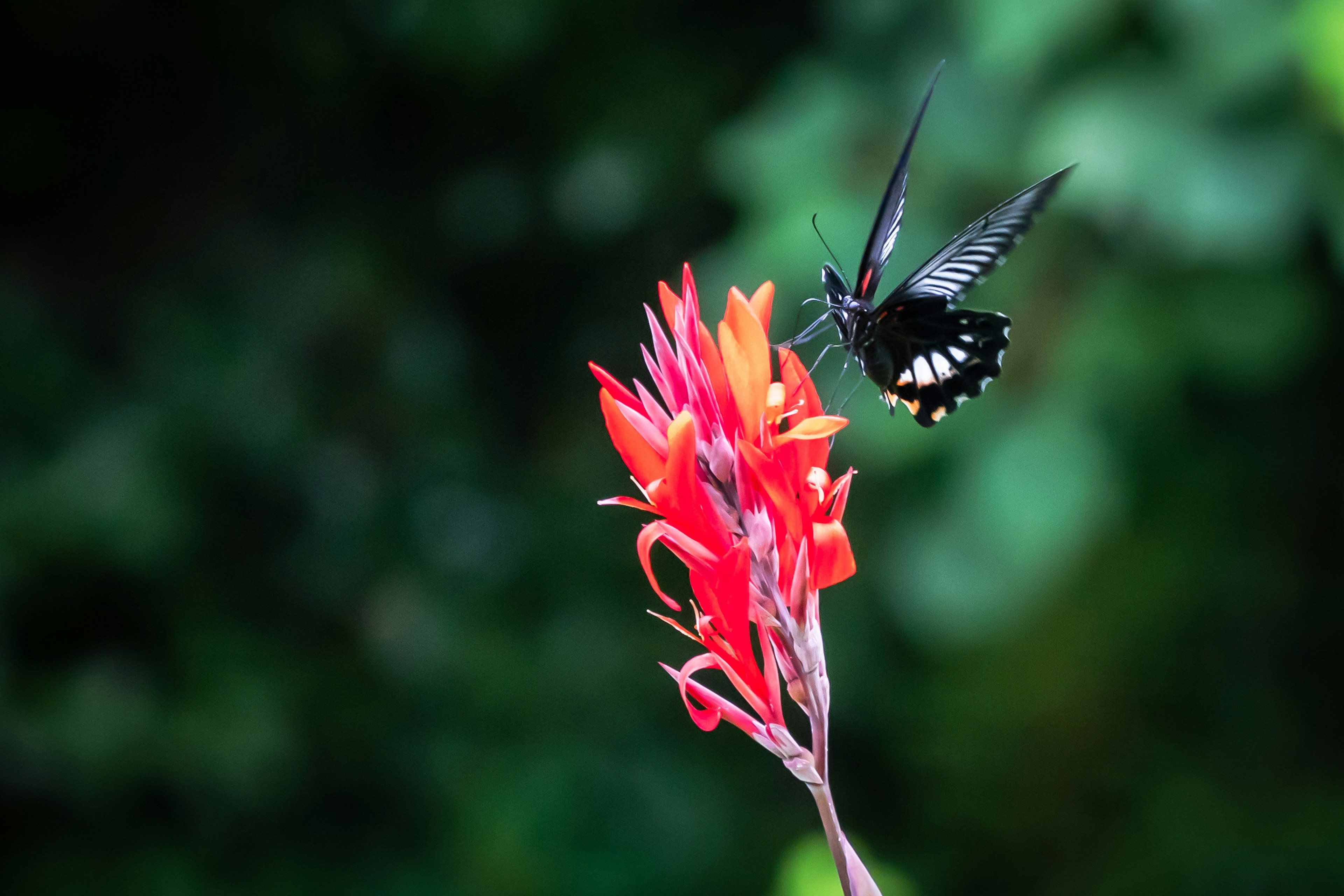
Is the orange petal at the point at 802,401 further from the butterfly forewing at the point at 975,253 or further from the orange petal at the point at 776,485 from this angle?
the butterfly forewing at the point at 975,253

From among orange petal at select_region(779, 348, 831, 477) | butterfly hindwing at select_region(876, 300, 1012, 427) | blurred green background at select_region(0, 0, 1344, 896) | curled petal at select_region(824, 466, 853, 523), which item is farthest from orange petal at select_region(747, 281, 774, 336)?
blurred green background at select_region(0, 0, 1344, 896)

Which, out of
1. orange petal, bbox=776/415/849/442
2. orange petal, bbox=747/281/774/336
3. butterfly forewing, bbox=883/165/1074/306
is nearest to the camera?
orange petal, bbox=776/415/849/442

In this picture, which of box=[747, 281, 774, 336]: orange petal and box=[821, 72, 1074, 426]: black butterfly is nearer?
box=[747, 281, 774, 336]: orange petal

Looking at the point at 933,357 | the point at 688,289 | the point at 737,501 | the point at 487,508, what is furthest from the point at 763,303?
the point at 487,508

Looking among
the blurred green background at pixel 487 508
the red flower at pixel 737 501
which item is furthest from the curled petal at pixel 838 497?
the blurred green background at pixel 487 508

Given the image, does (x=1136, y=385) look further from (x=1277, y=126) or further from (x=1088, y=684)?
(x=1088, y=684)

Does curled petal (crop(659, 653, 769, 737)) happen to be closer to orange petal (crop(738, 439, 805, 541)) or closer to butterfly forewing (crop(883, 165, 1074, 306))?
orange petal (crop(738, 439, 805, 541))

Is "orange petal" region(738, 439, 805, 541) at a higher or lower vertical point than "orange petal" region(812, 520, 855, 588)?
higher
